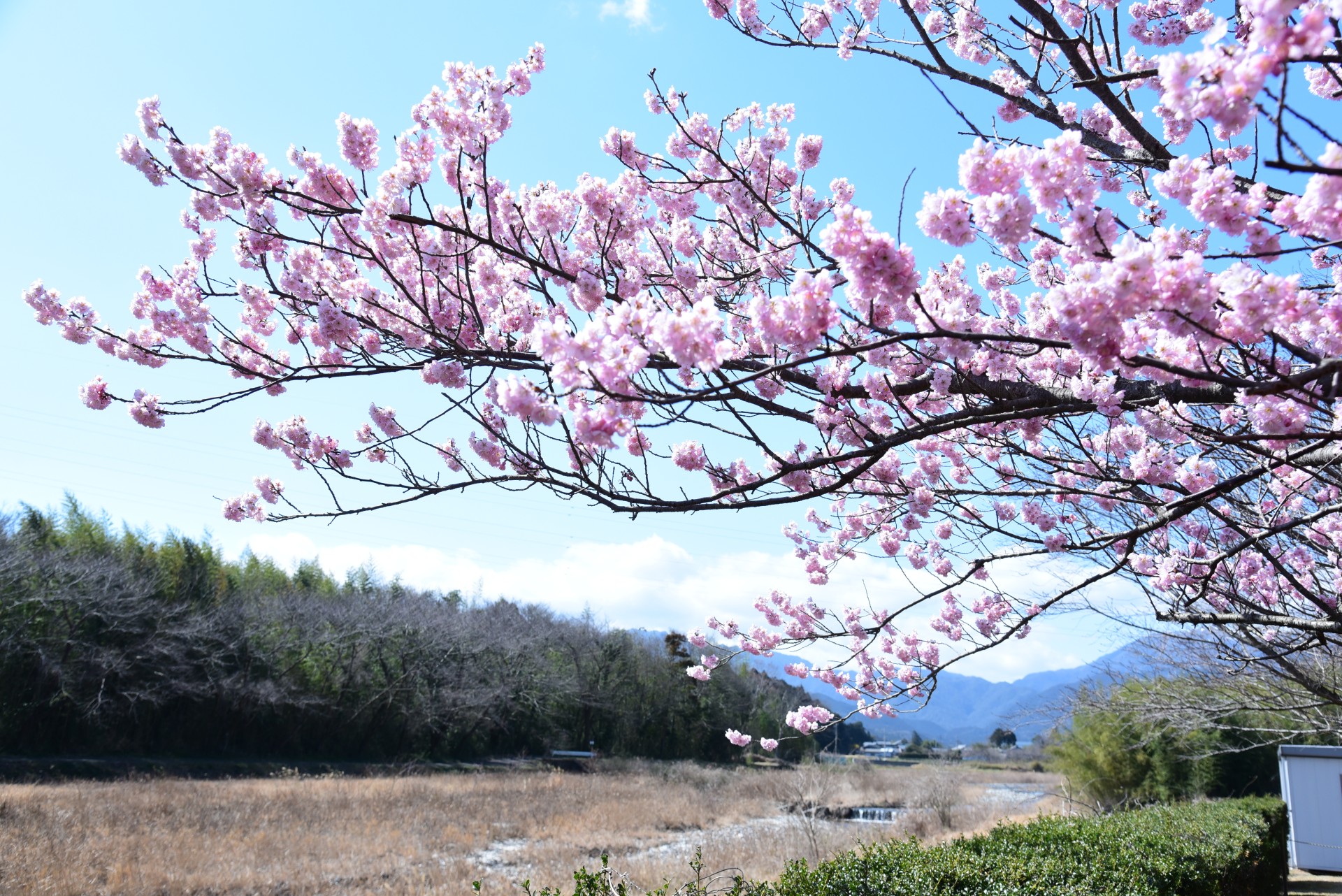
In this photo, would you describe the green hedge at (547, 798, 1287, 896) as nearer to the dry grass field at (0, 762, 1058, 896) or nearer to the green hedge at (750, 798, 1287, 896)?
the green hedge at (750, 798, 1287, 896)

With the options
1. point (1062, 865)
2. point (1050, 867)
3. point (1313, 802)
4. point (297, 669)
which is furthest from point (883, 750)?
point (1050, 867)

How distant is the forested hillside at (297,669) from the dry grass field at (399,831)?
4.47 metres

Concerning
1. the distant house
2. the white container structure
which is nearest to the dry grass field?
the white container structure

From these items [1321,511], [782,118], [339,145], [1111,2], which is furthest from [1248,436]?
[339,145]

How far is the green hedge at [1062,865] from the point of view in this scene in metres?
4.11

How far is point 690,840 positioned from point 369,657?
15.5 metres

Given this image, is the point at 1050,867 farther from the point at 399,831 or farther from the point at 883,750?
the point at 883,750

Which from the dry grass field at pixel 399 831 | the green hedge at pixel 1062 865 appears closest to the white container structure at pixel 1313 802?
the dry grass field at pixel 399 831

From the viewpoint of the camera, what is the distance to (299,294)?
3.67 m

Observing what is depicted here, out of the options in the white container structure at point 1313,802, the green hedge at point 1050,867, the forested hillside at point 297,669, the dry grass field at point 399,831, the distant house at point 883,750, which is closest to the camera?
the green hedge at point 1050,867

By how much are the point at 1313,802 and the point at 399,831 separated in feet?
48.7

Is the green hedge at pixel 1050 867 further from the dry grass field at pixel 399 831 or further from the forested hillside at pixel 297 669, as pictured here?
the forested hillside at pixel 297 669

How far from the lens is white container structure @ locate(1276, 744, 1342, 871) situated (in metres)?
12.1

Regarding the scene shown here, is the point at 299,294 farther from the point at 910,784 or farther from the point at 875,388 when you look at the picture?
the point at 910,784
